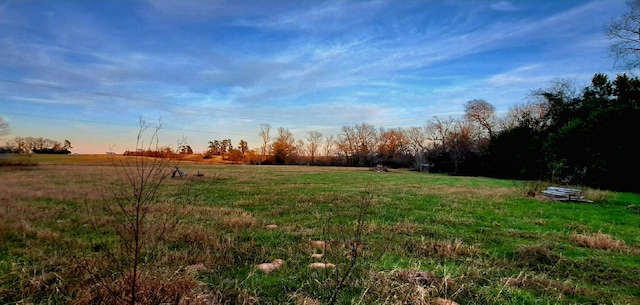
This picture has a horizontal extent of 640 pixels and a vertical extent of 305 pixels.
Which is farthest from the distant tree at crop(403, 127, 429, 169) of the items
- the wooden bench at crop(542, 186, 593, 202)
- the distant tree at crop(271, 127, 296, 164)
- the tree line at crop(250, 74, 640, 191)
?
the wooden bench at crop(542, 186, 593, 202)

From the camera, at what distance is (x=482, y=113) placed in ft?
203

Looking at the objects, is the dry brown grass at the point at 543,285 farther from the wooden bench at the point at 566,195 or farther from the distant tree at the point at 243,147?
the distant tree at the point at 243,147

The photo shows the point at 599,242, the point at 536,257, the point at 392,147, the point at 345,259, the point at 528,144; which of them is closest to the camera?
the point at 345,259

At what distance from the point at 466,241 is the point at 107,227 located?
9.46 m

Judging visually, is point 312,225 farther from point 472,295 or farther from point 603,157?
point 603,157

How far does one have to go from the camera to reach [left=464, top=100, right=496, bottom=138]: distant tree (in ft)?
201

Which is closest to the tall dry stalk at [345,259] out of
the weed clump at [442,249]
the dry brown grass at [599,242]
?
the weed clump at [442,249]

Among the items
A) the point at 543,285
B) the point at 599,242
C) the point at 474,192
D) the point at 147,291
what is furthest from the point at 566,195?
the point at 147,291

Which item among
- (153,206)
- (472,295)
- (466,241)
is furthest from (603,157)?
(153,206)

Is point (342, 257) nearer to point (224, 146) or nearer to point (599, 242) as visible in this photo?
point (599, 242)

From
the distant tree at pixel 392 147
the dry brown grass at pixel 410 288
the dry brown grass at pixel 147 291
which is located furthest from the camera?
the distant tree at pixel 392 147

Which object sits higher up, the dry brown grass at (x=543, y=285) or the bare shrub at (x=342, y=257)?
the bare shrub at (x=342, y=257)

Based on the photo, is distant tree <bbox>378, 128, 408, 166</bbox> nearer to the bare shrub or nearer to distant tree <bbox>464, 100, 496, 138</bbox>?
distant tree <bbox>464, 100, 496, 138</bbox>

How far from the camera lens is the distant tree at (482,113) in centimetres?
6141
